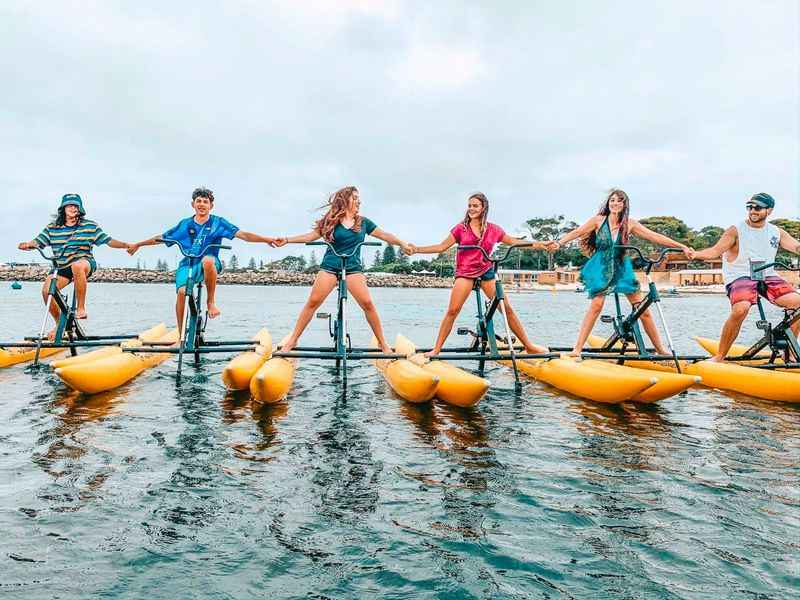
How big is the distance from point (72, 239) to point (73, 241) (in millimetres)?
38

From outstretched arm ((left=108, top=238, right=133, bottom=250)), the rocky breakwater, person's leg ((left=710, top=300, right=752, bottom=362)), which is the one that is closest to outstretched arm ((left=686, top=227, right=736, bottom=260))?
person's leg ((left=710, top=300, right=752, bottom=362))

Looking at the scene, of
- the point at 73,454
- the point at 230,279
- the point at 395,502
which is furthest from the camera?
the point at 230,279

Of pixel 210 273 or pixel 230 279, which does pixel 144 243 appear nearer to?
pixel 210 273

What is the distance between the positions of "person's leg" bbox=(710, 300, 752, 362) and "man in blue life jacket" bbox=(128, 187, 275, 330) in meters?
7.16

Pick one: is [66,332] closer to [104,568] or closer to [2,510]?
[2,510]

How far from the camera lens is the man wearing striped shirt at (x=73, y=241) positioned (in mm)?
9977

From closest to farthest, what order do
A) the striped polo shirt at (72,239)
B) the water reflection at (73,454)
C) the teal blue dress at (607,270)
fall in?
the water reflection at (73,454)
the teal blue dress at (607,270)
the striped polo shirt at (72,239)

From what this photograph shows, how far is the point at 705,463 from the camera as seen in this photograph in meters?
5.26

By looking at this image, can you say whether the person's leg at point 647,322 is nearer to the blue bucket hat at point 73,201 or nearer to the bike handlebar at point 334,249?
the bike handlebar at point 334,249

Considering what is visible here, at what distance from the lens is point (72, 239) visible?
10094 mm

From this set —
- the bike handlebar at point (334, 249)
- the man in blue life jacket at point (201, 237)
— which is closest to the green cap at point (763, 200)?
the bike handlebar at point (334, 249)

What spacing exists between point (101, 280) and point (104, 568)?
16161 cm

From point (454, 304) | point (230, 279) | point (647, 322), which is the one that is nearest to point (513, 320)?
point (454, 304)

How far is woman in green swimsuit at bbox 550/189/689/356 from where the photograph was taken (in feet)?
28.3
